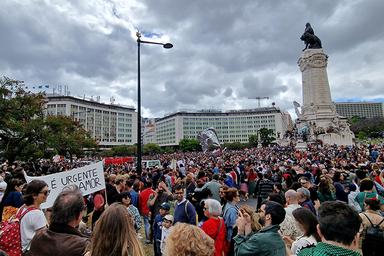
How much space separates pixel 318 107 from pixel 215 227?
2093 inches

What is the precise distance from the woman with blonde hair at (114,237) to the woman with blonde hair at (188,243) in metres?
0.28

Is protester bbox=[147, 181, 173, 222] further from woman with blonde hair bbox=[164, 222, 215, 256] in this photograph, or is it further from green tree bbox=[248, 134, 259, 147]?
green tree bbox=[248, 134, 259, 147]

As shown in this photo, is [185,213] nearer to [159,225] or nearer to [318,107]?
[159,225]

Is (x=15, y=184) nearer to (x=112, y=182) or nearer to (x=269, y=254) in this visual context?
(x=112, y=182)

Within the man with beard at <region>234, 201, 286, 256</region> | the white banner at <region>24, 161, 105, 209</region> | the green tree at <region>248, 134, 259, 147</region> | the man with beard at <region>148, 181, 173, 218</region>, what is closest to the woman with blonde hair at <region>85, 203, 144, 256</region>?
the man with beard at <region>234, 201, 286, 256</region>

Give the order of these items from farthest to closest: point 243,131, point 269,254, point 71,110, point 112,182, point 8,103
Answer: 1. point 243,131
2. point 71,110
3. point 8,103
4. point 112,182
5. point 269,254

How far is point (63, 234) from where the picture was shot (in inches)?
100

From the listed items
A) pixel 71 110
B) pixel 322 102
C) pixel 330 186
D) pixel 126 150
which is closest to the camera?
pixel 330 186

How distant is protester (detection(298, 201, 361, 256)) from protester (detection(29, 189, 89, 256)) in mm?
2189

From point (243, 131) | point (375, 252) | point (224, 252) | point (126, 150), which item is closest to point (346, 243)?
point (375, 252)

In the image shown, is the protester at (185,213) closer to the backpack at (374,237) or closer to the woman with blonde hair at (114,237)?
the backpack at (374,237)

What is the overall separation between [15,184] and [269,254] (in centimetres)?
525

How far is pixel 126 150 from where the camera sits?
10106 cm

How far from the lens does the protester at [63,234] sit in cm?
244
